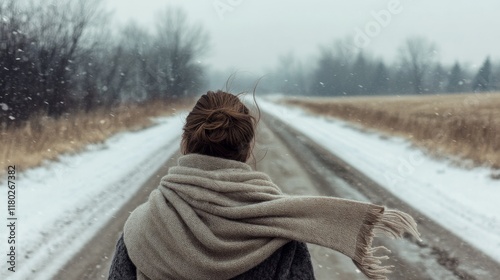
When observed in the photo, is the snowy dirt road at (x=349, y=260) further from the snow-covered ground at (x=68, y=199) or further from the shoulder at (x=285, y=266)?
the shoulder at (x=285, y=266)

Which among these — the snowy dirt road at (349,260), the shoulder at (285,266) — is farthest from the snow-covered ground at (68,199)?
the shoulder at (285,266)

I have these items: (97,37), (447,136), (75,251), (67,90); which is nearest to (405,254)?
(75,251)

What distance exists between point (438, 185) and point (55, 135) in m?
9.22

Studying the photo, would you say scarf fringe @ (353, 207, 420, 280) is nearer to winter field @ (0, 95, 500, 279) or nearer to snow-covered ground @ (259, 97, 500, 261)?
winter field @ (0, 95, 500, 279)

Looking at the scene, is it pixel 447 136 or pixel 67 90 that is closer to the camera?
pixel 447 136

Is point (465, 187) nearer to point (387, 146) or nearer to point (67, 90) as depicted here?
point (387, 146)

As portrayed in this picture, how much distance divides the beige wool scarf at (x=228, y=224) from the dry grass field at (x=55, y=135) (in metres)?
7.84

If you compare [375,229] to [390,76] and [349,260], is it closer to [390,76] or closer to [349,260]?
[349,260]

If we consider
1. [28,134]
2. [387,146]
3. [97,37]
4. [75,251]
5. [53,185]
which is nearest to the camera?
[75,251]

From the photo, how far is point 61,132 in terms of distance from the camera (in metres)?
12.9

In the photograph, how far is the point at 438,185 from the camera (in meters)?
9.09

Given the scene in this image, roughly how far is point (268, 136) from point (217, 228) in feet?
50.6

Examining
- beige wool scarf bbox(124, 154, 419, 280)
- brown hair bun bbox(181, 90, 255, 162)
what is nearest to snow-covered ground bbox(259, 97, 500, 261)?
beige wool scarf bbox(124, 154, 419, 280)

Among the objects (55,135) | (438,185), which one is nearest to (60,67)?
(55,135)
